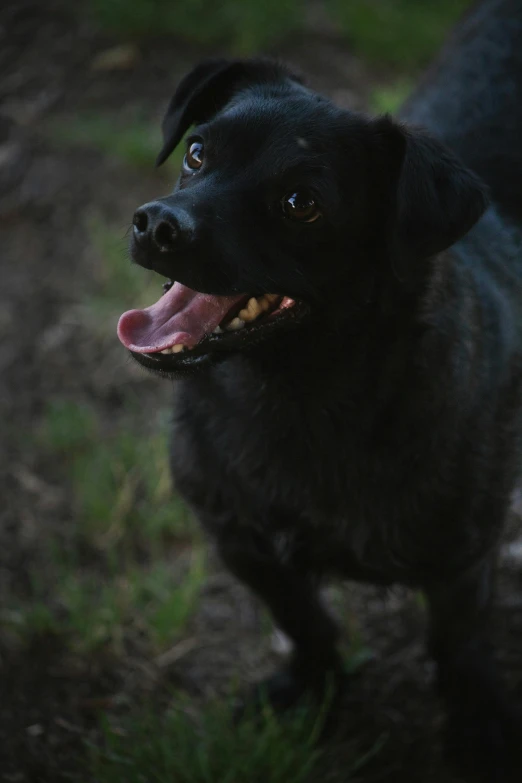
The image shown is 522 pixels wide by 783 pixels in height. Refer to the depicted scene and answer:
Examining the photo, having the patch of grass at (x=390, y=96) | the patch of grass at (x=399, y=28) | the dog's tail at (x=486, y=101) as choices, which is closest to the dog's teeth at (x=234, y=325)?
the dog's tail at (x=486, y=101)

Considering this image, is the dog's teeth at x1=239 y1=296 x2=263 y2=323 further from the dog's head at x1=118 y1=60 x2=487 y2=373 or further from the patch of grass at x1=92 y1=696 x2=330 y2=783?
the patch of grass at x1=92 y1=696 x2=330 y2=783

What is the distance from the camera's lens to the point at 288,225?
2107mm

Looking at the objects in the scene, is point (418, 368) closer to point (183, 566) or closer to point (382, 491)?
point (382, 491)

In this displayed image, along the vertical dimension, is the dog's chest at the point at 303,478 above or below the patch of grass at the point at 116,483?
above

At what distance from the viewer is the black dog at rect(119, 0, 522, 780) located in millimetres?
2088

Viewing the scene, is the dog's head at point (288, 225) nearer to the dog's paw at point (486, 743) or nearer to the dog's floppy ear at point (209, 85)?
the dog's floppy ear at point (209, 85)

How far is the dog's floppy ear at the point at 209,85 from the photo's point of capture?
8.30 feet

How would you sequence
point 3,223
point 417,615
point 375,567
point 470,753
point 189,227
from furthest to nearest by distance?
point 3,223
point 417,615
point 470,753
point 375,567
point 189,227

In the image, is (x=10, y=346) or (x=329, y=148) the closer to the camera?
(x=329, y=148)

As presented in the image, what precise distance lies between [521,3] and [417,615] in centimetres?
226

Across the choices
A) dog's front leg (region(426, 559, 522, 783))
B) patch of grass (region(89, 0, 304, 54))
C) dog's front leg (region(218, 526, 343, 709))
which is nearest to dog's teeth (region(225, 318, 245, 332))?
dog's front leg (region(218, 526, 343, 709))

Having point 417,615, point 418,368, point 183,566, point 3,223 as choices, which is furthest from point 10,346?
point 418,368

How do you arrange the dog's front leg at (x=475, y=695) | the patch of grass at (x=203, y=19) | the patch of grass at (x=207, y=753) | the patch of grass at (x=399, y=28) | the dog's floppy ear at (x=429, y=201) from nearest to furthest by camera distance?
the dog's floppy ear at (x=429, y=201)
the patch of grass at (x=207, y=753)
the dog's front leg at (x=475, y=695)
the patch of grass at (x=203, y=19)
the patch of grass at (x=399, y=28)

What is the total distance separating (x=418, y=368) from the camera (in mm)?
2178
